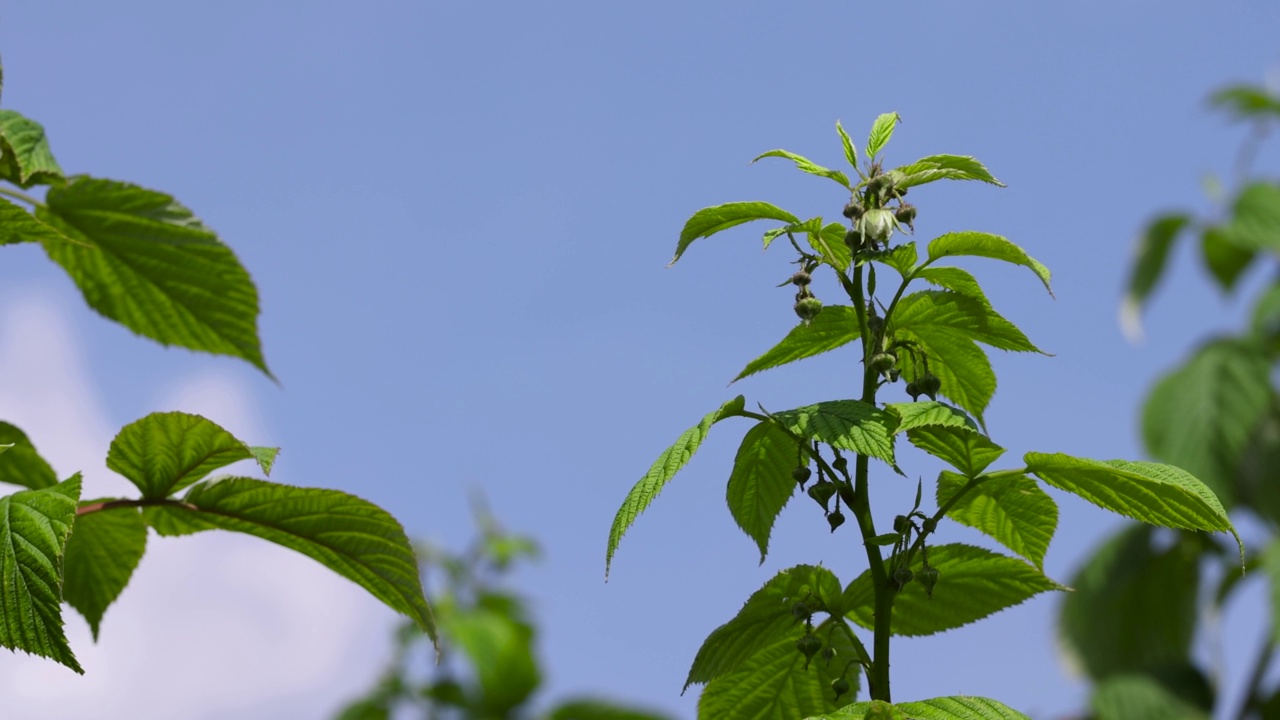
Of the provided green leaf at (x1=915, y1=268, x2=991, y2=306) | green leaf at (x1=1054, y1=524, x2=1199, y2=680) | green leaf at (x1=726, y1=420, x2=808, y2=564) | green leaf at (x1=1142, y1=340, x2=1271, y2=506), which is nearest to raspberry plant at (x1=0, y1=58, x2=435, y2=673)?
green leaf at (x1=726, y1=420, x2=808, y2=564)

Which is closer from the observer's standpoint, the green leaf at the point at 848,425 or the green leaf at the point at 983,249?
the green leaf at the point at 848,425

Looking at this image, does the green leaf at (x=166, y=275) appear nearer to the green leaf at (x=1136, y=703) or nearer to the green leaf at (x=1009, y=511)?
the green leaf at (x=1009, y=511)

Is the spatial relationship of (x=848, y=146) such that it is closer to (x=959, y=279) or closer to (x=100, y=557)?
(x=959, y=279)

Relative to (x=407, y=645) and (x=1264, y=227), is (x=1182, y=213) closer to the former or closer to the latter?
(x=1264, y=227)

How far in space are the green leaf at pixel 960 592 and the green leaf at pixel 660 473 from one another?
25 centimetres

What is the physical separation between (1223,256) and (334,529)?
9.78m

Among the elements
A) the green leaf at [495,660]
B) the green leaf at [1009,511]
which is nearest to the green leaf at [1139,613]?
the green leaf at [495,660]

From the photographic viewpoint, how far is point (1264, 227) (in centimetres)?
873

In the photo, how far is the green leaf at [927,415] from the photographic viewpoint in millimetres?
958

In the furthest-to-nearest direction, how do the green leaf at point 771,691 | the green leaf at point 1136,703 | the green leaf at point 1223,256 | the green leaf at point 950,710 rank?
the green leaf at point 1223,256
the green leaf at point 1136,703
the green leaf at point 771,691
the green leaf at point 950,710

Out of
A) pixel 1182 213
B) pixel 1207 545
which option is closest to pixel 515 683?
pixel 1207 545

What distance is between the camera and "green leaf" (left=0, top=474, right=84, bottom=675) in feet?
3.15

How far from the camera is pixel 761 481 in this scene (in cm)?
115

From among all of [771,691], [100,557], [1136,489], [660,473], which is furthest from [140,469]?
[1136,489]
